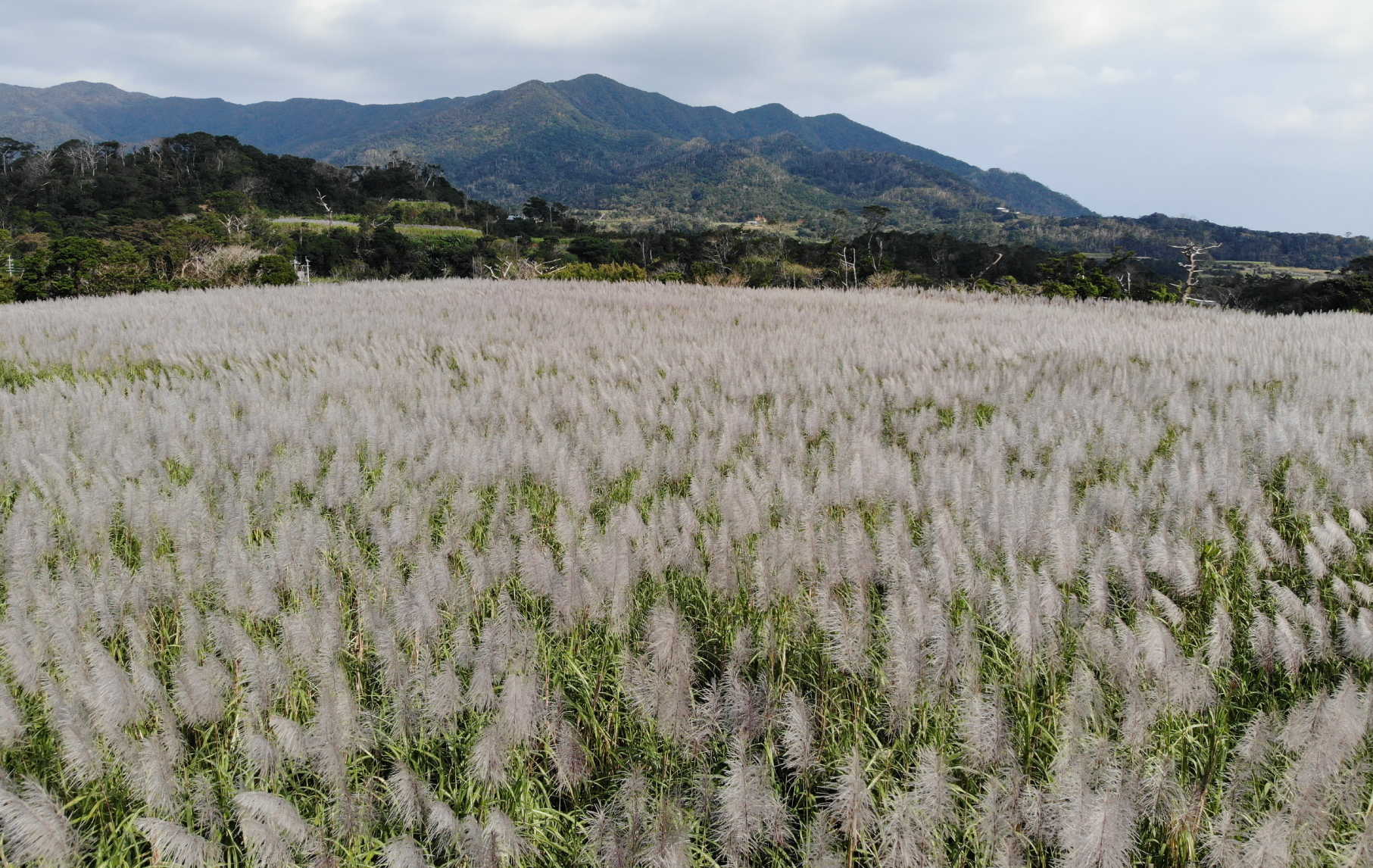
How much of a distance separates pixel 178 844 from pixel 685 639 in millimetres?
1044

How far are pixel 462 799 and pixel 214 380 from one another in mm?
5556

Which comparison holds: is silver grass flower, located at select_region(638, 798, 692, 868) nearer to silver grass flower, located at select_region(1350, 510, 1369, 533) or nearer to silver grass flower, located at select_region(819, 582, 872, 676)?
silver grass flower, located at select_region(819, 582, 872, 676)

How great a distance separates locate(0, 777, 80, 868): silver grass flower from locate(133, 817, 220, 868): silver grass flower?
0.45 feet

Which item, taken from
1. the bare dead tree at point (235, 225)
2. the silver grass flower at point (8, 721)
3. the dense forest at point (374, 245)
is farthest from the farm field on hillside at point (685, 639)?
the bare dead tree at point (235, 225)

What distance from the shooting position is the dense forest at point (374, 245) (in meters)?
22.9

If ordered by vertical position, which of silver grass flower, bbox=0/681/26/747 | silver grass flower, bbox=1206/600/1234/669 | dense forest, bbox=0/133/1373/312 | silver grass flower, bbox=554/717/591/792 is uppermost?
dense forest, bbox=0/133/1373/312

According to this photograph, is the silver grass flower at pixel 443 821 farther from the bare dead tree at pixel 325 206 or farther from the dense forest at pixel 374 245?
the bare dead tree at pixel 325 206

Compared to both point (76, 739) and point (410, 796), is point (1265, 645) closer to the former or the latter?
point (410, 796)

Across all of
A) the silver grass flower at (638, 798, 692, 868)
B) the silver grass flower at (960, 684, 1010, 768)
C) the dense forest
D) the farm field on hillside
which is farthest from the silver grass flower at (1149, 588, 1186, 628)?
the dense forest

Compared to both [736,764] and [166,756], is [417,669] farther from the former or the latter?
[736,764]

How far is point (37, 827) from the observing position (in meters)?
1.23

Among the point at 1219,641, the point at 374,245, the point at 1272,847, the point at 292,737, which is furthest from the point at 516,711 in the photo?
the point at 374,245

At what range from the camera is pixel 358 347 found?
7098 millimetres

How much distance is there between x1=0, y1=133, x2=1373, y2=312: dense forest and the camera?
22906 mm
